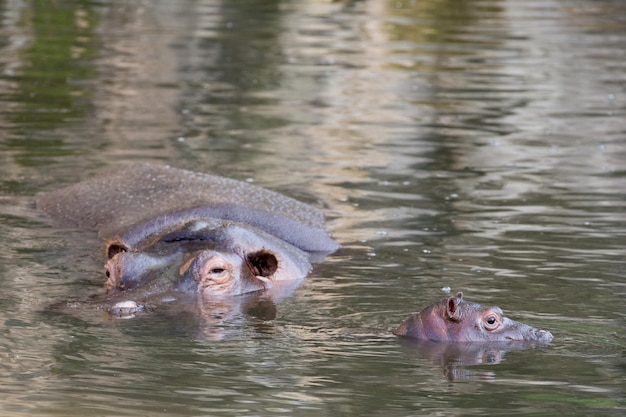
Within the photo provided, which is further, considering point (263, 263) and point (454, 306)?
point (263, 263)

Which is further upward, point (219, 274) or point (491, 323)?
point (491, 323)

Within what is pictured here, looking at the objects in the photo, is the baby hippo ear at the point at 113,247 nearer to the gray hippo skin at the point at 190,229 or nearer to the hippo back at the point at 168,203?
the gray hippo skin at the point at 190,229

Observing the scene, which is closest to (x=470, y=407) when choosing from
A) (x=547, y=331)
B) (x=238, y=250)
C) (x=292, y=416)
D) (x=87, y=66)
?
(x=292, y=416)

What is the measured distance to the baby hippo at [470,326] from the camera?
6.46 meters

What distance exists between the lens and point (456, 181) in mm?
11344

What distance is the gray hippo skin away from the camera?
25.3 ft

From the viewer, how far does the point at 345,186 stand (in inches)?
440

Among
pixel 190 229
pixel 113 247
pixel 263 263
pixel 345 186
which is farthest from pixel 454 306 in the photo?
pixel 345 186

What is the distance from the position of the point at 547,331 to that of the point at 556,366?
44 cm

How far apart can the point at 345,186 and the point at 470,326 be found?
477cm

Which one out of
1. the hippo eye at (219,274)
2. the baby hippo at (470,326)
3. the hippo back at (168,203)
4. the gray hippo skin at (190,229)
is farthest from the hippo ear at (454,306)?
the hippo back at (168,203)

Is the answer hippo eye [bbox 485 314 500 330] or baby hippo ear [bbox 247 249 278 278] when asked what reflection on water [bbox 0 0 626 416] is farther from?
baby hippo ear [bbox 247 249 278 278]

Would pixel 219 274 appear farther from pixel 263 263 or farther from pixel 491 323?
pixel 491 323

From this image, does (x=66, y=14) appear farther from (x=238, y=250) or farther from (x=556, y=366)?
(x=556, y=366)
